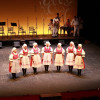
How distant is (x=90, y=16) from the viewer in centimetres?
1378

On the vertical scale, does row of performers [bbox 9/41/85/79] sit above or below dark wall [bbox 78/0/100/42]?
below

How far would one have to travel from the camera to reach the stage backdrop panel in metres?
13.6

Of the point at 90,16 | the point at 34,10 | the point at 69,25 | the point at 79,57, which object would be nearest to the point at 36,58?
the point at 79,57

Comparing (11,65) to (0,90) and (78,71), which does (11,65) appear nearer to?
(0,90)

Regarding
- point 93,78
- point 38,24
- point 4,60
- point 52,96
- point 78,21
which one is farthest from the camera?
point 38,24

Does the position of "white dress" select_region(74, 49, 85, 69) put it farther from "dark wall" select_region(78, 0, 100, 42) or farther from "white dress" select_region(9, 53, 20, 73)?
"dark wall" select_region(78, 0, 100, 42)

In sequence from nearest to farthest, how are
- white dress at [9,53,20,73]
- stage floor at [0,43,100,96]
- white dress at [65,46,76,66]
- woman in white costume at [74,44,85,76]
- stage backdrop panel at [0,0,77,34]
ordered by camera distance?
stage floor at [0,43,100,96]
white dress at [9,53,20,73]
woman in white costume at [74,44,85,76]
white dress at [65,46,76,66]
stage backdrop panel at [0,0,77,34]

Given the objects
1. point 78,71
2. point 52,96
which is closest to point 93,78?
point 78,71

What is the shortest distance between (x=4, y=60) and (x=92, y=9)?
22.5 feet

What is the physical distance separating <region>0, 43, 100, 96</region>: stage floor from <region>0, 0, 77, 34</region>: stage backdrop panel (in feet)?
17.5

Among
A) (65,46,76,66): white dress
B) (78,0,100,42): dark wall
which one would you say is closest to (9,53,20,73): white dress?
(65,46,76,66): white dress

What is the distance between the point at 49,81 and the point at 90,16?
759 centimetres

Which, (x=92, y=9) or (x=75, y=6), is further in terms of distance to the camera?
(x=75, y=6)

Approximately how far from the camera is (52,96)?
4.25 meters
